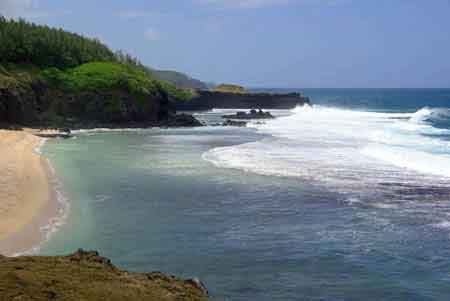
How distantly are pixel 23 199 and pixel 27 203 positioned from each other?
0.58m

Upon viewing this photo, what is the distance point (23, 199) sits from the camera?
794 inches

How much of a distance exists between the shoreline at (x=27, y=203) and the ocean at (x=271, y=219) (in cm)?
46

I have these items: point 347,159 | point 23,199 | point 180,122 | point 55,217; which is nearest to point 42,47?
point 180,122

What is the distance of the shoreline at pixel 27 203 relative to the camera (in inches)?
611

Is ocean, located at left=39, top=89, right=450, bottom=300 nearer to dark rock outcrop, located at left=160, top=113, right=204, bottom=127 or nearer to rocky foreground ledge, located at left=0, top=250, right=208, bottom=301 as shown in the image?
rocky foreground ledge, located at left=0, top=250, right=208, bottom=301

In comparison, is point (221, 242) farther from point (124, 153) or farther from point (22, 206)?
point (124, 153)

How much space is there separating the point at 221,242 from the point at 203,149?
22425 mm

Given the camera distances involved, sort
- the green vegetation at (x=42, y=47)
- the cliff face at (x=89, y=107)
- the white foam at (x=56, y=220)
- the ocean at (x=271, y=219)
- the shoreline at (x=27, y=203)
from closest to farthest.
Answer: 1. the ocean at (x=271, y=219)
2. the white foam at (x=56, y=220)
3. the shoreline at (x=27, y=203)
4. the cliff face at (x=89, y=107)
5. the green vegetation at (x=42, y=47)

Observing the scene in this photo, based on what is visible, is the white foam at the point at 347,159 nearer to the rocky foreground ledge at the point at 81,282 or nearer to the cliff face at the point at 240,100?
the rocky foreground ledge at the point at 81,282

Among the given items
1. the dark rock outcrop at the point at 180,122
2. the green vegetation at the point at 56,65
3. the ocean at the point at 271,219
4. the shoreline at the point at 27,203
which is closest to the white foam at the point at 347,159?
the ocean at the point at 271,219

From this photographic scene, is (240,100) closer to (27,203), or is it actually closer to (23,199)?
(23,199)

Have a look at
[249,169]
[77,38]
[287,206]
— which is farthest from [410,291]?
[77,38]

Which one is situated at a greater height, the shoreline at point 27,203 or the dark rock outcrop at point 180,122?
the dark rock outcrop at point 180,122

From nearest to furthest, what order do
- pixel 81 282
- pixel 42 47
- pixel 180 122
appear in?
pixel 81 282, pixel 180 122, pixel 42 47
